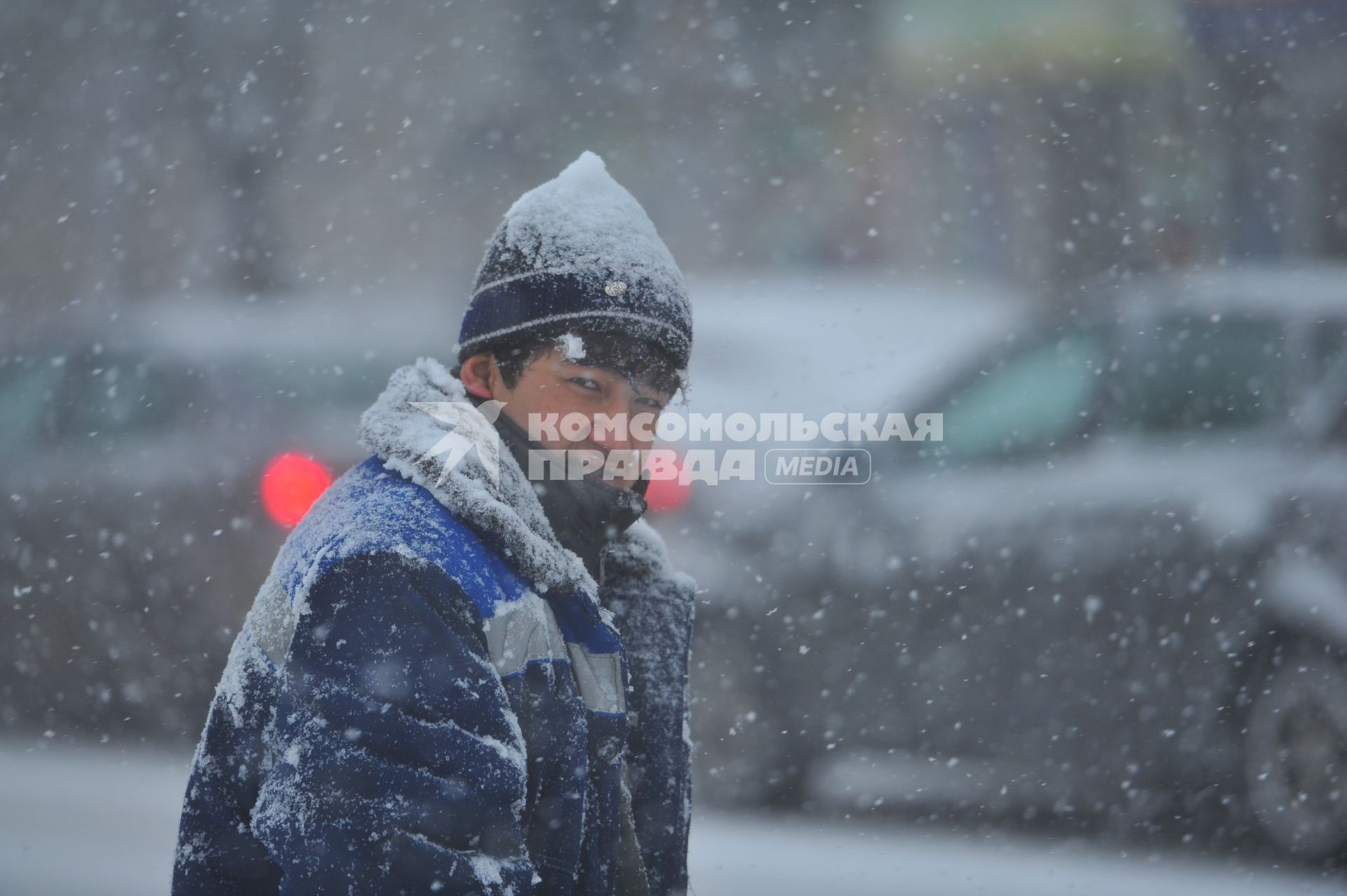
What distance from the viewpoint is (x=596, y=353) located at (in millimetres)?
1545

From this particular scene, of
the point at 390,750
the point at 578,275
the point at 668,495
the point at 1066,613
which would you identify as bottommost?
the point at 390,750

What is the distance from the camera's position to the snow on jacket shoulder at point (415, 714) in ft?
3.75

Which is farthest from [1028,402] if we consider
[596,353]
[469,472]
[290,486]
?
[469,472]

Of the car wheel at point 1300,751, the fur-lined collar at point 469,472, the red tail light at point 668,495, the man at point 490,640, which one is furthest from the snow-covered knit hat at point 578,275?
the car wheel at point 1300,751

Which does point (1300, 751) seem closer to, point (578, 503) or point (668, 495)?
point (668, 495)

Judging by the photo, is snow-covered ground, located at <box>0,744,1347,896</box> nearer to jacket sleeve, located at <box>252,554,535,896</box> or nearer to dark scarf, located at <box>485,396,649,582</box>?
dark scarf, located at <box>485,396,649,582</box>

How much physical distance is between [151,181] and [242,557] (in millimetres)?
8934

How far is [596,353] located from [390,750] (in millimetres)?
589

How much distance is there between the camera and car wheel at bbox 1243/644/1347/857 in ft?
11.2

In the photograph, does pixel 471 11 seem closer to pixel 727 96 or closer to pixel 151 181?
pixel 727 96

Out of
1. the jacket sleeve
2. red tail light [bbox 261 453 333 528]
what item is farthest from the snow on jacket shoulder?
red tail light [bbox 261 453 333 528]

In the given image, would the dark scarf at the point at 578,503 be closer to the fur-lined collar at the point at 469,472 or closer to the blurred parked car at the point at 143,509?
the fur-lined collar at the point at 469,472

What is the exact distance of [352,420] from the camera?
4508mm

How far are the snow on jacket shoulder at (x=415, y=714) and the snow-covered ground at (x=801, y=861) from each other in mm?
2033
